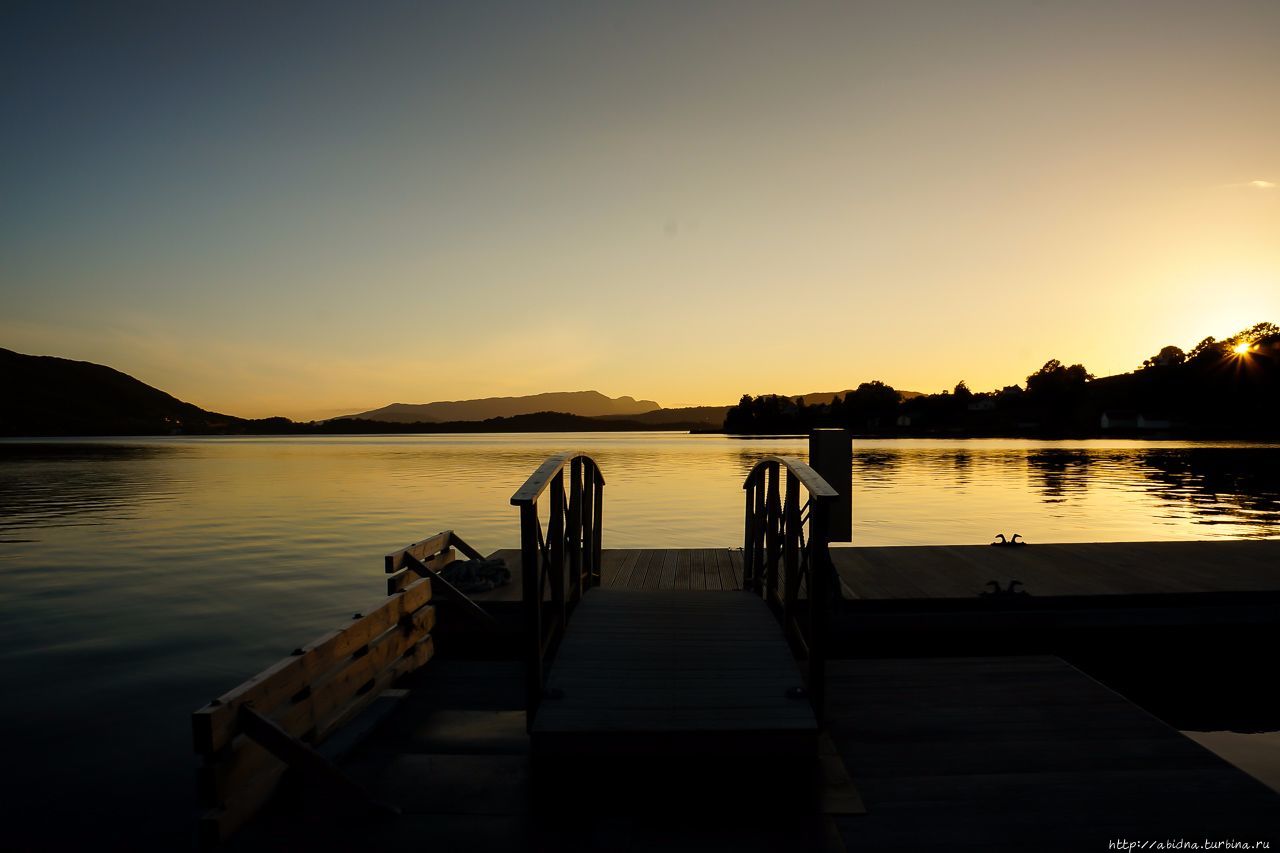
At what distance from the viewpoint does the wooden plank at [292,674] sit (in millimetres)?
3535

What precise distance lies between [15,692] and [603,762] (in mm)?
7785

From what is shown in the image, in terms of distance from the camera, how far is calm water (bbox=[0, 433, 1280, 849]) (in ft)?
21.0

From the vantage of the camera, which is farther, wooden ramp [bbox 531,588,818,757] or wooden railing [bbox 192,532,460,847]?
wooden ramp [bbox 531,588,818,757]

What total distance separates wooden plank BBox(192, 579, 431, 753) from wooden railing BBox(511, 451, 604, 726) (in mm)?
1240

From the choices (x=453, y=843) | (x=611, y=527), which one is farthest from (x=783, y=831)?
(x=611, y=527)

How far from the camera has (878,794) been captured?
4.15 m

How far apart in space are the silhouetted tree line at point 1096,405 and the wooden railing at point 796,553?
341ft

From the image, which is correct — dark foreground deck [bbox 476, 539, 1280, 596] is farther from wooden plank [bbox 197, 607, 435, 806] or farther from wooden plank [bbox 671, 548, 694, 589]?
wooden plank [bbox 197, 607, 435, 806]

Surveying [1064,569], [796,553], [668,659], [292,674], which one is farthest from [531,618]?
[1064,569]

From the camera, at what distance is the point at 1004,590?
784 cm

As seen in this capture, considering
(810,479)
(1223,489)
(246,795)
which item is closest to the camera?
(246,795)

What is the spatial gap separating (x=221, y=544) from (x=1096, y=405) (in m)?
155

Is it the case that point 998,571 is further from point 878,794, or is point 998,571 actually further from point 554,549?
point 554,549

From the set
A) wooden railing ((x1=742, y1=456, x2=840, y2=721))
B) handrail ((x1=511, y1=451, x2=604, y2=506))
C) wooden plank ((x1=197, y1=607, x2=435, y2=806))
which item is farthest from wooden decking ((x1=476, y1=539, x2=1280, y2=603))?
handrail ((x1=511, y1=451, x2=604, y2=506))
